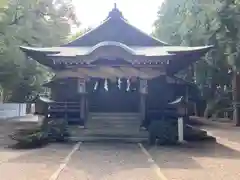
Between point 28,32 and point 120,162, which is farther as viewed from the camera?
point 28,32

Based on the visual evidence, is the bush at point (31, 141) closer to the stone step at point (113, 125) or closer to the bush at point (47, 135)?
the bush at point (47, 135)

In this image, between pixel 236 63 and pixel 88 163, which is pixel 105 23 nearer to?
pixel 236 63

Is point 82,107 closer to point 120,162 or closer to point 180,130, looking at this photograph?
point 180,130

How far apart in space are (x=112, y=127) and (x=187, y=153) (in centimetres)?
545

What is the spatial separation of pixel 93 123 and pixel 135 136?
8.01 ft

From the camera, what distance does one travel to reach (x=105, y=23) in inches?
776

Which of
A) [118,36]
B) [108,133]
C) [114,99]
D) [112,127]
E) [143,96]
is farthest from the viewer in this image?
[114,99]

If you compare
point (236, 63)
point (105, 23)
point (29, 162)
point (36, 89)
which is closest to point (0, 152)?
point (29, 162)

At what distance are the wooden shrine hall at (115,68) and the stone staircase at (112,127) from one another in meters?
0.41

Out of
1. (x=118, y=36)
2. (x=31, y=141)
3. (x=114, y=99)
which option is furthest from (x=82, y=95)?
(x=118, y=36)

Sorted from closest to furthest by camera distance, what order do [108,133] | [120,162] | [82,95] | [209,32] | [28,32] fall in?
[120,162]
[108,133]
[82,95]
[209,32]
[28,32]

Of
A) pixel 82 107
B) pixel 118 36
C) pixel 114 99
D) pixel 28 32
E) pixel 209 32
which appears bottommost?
pixel 82 107

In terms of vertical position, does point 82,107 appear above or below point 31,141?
above

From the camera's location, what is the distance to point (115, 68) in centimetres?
1650
